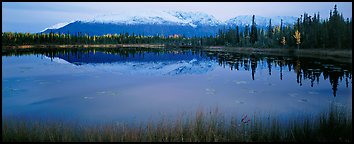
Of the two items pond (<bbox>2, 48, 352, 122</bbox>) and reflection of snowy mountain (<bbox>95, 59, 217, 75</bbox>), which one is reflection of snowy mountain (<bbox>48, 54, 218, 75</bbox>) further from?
pond (<bbox>2, 48, 352, 122</bbox>)

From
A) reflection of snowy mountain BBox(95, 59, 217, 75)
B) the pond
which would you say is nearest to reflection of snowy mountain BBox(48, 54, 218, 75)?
reflection of snowy mountain BBox(95, 59, 217, 75)

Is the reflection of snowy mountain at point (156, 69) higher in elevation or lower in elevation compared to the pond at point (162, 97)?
higher

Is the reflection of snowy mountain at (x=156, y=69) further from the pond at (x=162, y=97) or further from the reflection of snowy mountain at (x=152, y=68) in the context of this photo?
the pond at (x=162, y=97)

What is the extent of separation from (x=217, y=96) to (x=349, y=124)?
38.6 ft

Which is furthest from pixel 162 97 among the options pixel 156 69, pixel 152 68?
pixel 152 68

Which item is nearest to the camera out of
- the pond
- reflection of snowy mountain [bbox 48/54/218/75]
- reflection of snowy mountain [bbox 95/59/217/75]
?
the pond

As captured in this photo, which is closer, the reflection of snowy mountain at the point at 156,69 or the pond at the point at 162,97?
the pond at the point at 162,97

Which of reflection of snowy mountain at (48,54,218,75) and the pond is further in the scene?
reflection of snowy mountain at (48,54,218,75)

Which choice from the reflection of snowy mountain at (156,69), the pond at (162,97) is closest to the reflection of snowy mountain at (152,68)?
the reflection of snowy mountain at (156,69)

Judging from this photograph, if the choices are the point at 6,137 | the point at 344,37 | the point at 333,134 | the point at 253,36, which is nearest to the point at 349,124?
the point at 333,134

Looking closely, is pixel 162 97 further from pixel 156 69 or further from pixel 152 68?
pixel 152 68

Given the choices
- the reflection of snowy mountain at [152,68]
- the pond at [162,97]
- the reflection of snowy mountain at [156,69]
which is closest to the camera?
the pond at [162,97]

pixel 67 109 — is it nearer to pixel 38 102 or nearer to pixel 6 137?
pixel 38 102

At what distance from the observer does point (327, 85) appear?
28.4 metres
